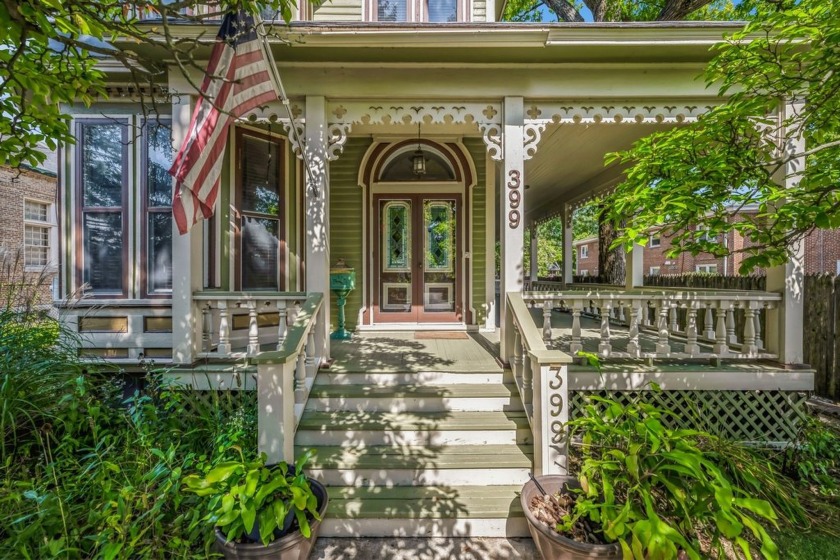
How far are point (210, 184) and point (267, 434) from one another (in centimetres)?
181

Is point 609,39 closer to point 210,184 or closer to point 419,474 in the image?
point 210,184

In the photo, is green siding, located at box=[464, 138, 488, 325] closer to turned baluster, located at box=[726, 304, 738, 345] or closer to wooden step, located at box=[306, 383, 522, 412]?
wooden step, located at box=[306, 383, 522, 412]

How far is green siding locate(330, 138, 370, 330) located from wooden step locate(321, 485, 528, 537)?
11.3 feet

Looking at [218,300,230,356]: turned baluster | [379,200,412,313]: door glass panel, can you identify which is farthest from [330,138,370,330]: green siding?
[218,300,230,356]: turned baluster

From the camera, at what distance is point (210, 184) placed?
104 inches

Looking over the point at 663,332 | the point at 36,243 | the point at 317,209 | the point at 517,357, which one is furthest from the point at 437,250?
the point at 36,243

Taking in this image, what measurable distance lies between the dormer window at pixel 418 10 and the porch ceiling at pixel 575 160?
2.20 meters

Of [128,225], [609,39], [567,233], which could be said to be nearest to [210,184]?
[128,225]

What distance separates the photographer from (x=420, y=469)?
2.92 metres

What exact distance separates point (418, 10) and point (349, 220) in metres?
3.10

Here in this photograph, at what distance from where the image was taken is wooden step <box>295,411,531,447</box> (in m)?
3.16

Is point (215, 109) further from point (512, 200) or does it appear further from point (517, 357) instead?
point (517, 357)

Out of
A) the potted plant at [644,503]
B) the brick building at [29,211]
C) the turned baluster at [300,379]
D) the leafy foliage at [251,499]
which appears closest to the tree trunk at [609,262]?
the potted plant at [644,503]

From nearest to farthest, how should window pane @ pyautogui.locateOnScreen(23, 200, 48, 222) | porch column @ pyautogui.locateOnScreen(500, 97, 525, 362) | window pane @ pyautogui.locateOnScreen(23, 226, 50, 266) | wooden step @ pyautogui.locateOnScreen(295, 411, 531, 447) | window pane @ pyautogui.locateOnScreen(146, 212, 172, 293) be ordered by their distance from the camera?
wooden step @ pyautogui.locateOnScreen(295, 411, 531, 447) → porch column @ pyautogui.locateOnScreen(500, 97, 525, 362) → window pane @ pyautogui.locateOnScreen(146, 212, 172, 293) → window pane @ pyautogui.locateOnScreen(23, 226, 50, 266) → window pane @ pyautogui.locateOnScreen(23, 200, 48, 222)
